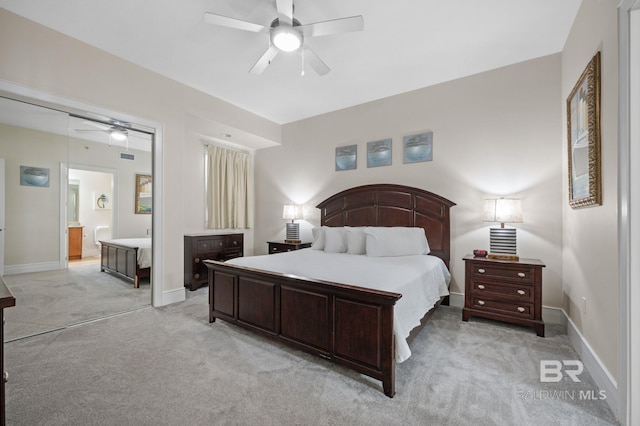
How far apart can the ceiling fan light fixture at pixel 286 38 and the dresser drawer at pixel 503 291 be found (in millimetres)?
3058

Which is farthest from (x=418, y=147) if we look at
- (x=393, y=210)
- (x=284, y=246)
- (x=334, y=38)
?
(x=284, y=246)

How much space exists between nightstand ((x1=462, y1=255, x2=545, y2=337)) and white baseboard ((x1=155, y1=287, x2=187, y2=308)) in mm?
3628

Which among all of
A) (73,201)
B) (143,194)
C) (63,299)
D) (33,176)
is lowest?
(63,299)

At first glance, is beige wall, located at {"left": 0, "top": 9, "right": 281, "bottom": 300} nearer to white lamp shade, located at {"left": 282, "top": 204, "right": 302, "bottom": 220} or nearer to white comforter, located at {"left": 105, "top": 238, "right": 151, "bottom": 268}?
white comforter, located at {"left": 105, "top": 238, "right": 151, "bottom": 268}

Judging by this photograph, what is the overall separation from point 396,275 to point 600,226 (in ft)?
4.81

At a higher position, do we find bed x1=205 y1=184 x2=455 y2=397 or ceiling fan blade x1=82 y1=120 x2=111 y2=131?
ceiling fan blade x1=82 y1=120 x2=111 y2=131

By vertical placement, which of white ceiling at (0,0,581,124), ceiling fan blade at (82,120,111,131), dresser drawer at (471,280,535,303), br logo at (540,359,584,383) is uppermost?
white ceiling at (0,0,581,124)

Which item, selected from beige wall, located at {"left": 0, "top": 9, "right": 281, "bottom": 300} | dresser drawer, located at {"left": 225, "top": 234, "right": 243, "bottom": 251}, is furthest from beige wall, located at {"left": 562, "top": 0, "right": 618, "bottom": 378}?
dresser drawer, located at {"left": 225, "top": 234, "right": 243, "bottom": 251}

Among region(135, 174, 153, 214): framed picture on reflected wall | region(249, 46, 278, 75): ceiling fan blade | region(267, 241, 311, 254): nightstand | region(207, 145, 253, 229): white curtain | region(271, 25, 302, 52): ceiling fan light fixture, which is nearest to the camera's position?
region(271, 25, 302, 52): ceiling fan light fixture

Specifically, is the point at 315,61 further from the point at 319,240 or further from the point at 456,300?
the point at 456,300

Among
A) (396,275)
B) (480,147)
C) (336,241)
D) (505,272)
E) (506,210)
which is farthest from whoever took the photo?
(336,241)

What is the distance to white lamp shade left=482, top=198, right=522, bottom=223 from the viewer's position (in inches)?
119

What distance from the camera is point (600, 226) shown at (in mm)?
1969

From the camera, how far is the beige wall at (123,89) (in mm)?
2584
